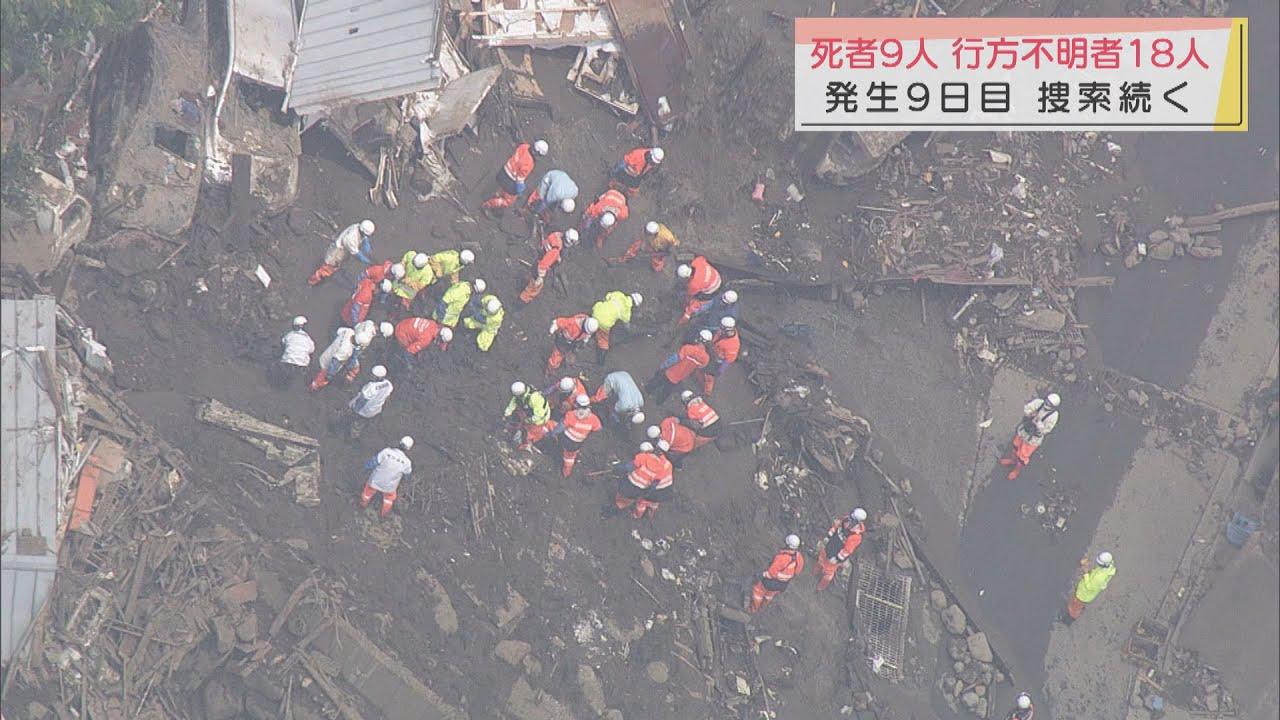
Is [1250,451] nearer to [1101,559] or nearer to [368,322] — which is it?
[1101,559]

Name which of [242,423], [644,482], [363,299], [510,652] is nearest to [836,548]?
[644,482]

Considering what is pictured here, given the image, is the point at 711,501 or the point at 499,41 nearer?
the point at 711,501

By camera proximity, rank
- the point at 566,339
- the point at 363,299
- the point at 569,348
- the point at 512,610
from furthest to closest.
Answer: the point at 569,348 < the point at 566,339 < the point at 363,299 < the point at 512,610

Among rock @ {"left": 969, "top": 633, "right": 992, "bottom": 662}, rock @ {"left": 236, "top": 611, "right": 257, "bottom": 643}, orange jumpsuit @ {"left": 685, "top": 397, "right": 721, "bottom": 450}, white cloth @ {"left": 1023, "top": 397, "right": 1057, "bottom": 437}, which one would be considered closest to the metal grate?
rock @ {"left": 969, "top": 633, "right": 992, "bottom": 662}

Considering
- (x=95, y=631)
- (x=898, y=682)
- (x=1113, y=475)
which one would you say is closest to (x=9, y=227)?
(x=95, y=631)

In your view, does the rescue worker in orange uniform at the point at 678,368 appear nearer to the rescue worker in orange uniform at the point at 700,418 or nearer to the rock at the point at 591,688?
the rescue worker in orange uniform at the point at 700,418

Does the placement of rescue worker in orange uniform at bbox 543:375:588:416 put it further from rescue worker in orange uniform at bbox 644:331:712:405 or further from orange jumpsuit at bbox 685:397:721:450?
orange jumpsuit at bbox 685:397:721:450

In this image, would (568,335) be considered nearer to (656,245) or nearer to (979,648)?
(656,245)

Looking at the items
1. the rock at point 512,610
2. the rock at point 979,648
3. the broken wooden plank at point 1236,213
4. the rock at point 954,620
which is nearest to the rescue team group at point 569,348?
the rock at point 979,648
